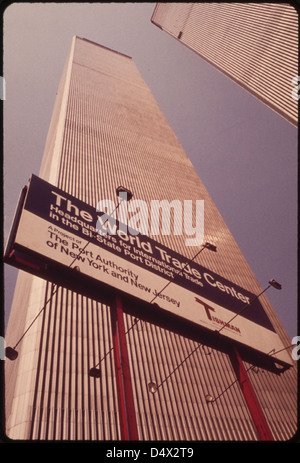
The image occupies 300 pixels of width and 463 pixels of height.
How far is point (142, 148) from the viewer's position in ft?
146

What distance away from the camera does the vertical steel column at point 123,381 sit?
262 inches

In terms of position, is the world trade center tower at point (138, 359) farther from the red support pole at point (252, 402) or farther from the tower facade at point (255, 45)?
the tower facade at point (255, 45)

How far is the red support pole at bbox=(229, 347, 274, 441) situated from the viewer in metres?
8.88

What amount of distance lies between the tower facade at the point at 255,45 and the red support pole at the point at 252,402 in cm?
1937

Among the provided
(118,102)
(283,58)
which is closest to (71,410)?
(283,58)

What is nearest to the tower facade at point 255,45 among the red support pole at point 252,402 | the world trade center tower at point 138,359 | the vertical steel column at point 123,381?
the world trade center tower at point 138,359

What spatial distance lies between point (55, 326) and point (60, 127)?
2802 centimetres

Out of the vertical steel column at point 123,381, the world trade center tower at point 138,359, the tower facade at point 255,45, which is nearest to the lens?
the vertical steel column at point 123,381

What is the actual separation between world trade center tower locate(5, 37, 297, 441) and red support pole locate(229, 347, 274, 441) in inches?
1.6

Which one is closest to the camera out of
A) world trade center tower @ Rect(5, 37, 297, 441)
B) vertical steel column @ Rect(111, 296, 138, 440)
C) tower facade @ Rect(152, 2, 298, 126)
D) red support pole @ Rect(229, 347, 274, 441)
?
vertical steel column @ Rect(111, 296, 138, 440)

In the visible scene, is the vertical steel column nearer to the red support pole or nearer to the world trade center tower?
the world trade center tower

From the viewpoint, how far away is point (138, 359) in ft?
64.1

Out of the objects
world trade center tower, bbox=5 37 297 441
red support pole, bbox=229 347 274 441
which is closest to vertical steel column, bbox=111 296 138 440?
world trade center tower, bbox=5 37 297 441
